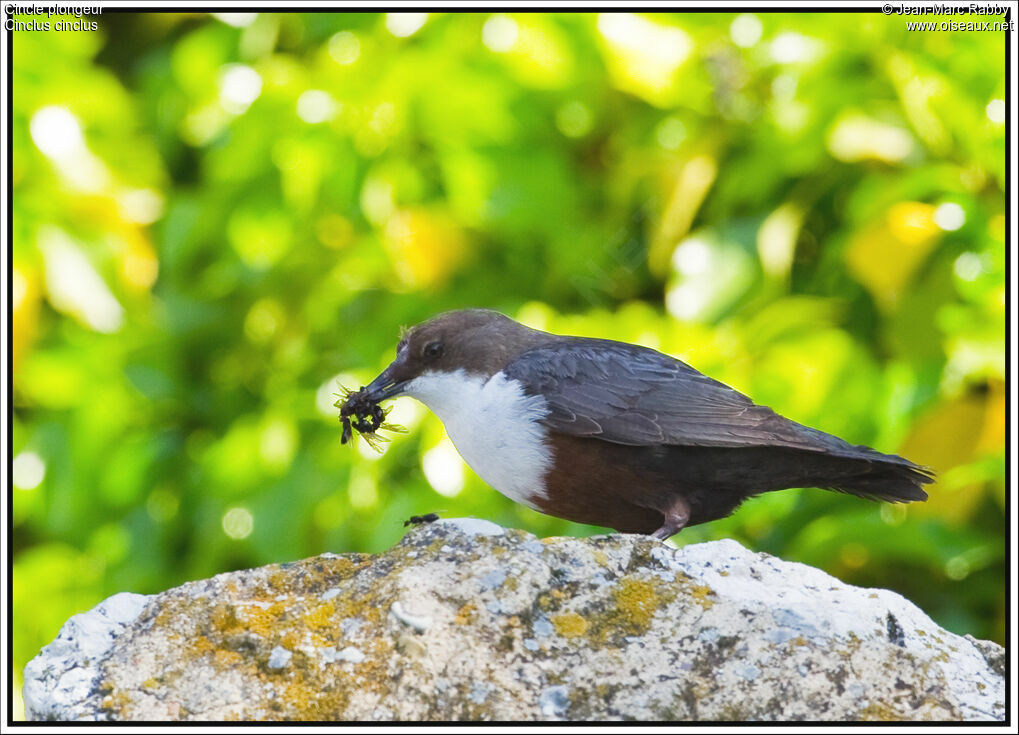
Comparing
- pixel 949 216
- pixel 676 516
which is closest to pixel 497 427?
pixel 676 516

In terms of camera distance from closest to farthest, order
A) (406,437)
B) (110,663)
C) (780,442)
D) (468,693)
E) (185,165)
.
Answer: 1. (468,693)
2. (110,663)
3. (780,442)
4. (406,437)
5. (185,165)

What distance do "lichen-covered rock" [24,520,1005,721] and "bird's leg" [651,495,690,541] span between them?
0.32 m

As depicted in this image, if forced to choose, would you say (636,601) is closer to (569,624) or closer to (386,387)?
(569,624)

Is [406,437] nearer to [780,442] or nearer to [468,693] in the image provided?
[780,442]

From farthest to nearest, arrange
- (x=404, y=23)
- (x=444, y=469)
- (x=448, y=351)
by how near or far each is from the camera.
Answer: (x=404, y=23) → (x=444, y=469) → (x=448, y=351)

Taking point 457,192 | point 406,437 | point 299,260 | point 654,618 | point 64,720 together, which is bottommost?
point 64,720

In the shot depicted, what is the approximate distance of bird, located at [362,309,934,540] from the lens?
2959 millimetres

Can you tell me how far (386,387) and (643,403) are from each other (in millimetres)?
720

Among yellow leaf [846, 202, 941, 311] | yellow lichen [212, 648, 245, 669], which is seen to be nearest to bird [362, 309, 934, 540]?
yellow lichen [212, 648, 245, 669]

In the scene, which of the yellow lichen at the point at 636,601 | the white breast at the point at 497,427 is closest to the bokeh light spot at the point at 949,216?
the white breast at the point at 497,427

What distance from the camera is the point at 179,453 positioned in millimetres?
4820

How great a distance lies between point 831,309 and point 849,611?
1.78m

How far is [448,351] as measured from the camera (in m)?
3.23

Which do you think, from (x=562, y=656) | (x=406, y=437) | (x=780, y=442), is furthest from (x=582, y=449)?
(x=406, y=437)
